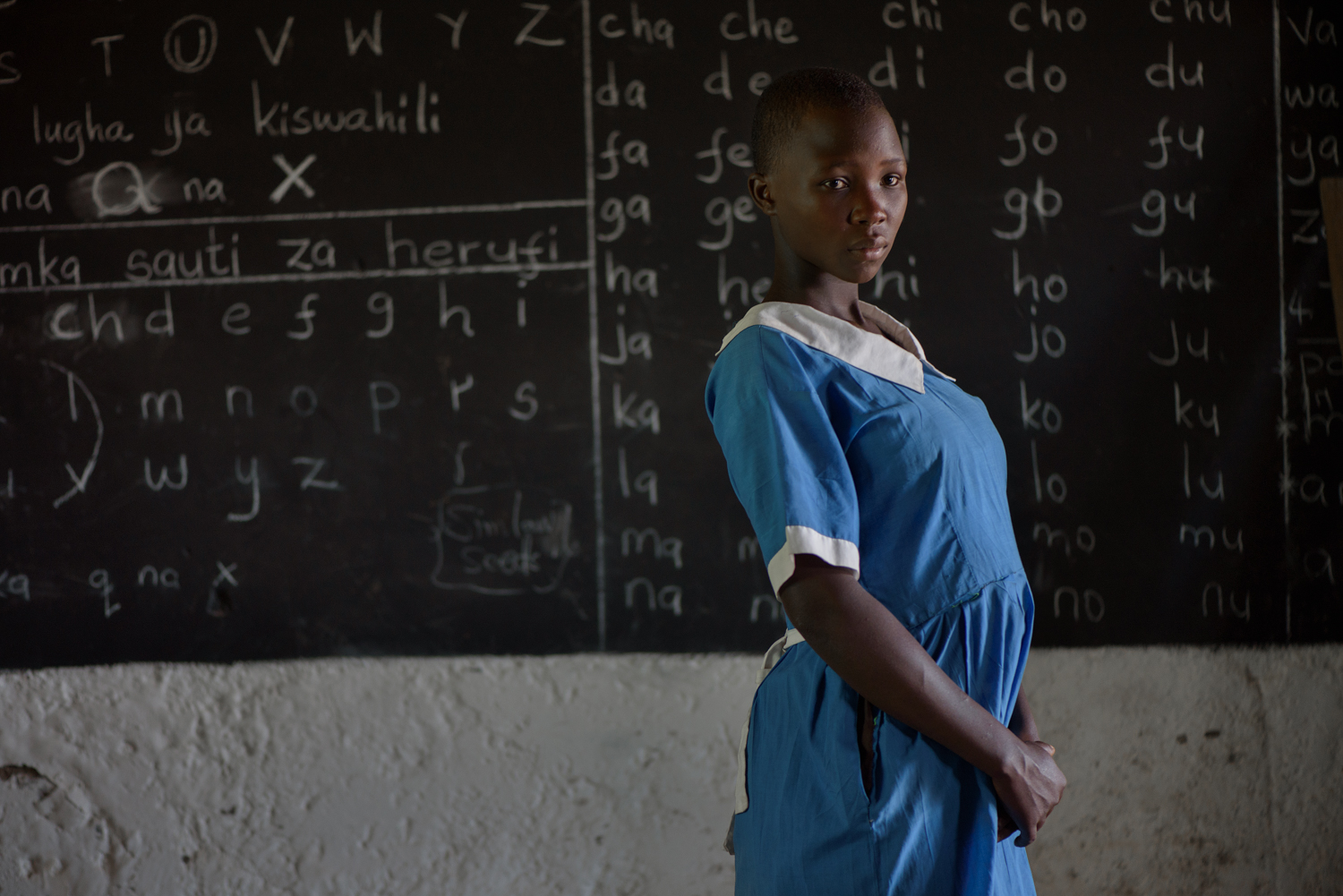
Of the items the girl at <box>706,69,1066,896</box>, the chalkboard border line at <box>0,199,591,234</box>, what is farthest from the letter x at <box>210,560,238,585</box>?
the girl at <box>706,69,1066,896</box>

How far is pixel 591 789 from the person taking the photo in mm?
1979

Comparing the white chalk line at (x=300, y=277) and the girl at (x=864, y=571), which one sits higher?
the white chalk line at (x=300, y=277)

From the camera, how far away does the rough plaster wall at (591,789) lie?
198cm

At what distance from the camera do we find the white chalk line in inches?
78.2

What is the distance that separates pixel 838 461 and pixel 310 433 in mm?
1514

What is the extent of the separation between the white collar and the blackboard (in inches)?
43.2

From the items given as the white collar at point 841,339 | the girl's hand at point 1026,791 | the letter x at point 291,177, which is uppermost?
the letter x at point 291,177

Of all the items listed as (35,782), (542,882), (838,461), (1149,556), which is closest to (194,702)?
(35,782)

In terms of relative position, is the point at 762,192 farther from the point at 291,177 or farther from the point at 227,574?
the point at 227,574

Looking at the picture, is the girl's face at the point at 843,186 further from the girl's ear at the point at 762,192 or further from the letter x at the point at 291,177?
the letter x at the point at 291,177

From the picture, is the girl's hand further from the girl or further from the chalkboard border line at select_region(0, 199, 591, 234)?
the chalkboard border line at select_region(0, 199, 591, 234)

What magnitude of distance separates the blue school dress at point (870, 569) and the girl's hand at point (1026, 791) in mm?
17

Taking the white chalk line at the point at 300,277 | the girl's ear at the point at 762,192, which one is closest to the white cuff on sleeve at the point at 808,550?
the girl's ear at the point at 762,192

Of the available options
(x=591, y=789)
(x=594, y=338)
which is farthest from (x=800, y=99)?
(x=591, y=789)
